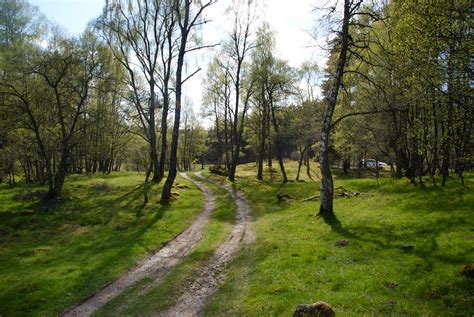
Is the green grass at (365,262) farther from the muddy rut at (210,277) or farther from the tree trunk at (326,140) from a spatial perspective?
the tree trunk at (326,140)

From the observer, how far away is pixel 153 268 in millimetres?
14680

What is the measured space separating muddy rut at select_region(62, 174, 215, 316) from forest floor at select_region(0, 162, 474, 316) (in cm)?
27

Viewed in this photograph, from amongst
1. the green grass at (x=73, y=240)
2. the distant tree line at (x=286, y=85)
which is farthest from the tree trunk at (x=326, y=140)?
the green grass at (x=73, y=240)

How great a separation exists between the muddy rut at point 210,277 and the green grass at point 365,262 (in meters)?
0.51

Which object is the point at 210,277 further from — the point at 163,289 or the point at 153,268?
the point at 153,268

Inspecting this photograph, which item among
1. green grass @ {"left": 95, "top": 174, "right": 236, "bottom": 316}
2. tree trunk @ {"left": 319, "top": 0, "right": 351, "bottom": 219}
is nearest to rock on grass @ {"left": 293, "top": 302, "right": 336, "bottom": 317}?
green grass @ {"left": 95, "top": 174, "right": 236, "bottom": 316}

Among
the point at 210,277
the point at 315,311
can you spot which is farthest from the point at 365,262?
the point at 210,277

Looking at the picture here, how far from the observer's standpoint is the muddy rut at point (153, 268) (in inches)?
448

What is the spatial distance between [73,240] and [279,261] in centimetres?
1285

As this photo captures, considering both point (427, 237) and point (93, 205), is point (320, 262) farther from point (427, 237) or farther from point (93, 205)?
point (93, 205)

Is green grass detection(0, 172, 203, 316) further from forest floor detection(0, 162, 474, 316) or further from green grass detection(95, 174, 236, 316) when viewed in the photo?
green grass detection(95, 174, 236, 316)

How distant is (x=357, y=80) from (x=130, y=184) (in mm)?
29325

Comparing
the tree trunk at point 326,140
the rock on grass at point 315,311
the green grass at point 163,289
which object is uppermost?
the tree trunk at point 326,140

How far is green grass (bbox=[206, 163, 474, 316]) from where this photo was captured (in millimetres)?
9414
